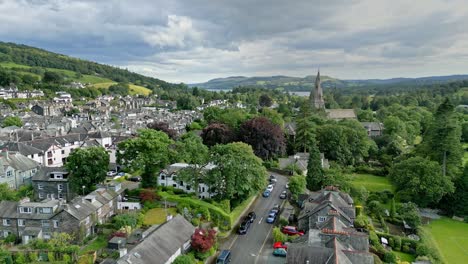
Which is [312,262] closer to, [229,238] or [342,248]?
[342,248]

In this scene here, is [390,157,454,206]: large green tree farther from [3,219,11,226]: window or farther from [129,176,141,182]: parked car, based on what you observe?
[3,219,11,226]: window

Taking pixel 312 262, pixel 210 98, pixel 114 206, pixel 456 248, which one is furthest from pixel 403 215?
pixel 210 98

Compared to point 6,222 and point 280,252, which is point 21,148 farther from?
point 280,252

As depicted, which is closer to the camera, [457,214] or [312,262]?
[312,262]

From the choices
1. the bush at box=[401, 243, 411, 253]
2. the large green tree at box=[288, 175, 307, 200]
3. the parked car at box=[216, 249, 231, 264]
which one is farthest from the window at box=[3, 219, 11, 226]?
Result: the bush at box=[401, 243, 411, 253]

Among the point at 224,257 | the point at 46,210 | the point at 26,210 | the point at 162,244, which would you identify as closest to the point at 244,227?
the point at 224,257

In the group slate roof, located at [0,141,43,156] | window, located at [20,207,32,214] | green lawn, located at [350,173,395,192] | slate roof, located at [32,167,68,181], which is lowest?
green lawn, located at [350,173,395,192]
